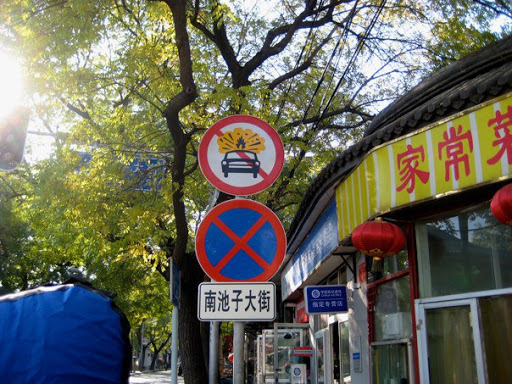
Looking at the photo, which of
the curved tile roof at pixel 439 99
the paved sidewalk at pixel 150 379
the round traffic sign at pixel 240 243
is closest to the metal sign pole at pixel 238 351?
the round traffic sign at pixel 240 243

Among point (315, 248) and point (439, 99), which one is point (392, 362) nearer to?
point (315, 248)

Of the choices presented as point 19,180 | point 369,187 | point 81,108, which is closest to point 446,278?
point 369,187

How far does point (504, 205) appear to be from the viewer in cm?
430

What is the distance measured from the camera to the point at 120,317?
3.36 metres

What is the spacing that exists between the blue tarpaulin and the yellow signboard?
311 cm

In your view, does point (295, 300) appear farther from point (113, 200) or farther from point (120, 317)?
point (120, 317)

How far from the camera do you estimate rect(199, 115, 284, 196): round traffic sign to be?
14.3 ft

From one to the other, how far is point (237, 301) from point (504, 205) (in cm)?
216

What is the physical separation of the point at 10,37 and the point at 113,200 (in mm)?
3132

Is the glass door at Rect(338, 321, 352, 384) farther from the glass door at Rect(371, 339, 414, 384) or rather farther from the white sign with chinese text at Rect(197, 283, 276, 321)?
the white sign with chinese text at Rect(197, 283, 276, 321)

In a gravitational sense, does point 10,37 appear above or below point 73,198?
above

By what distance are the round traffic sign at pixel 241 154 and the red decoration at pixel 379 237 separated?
1.81 metres

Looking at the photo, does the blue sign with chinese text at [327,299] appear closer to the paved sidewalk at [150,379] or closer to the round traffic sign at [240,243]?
the round traffic sign at [240,243]

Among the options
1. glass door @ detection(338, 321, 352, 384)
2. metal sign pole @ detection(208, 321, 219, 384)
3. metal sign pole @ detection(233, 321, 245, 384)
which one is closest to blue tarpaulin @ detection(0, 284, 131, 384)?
metal sign pole @ detection(233, 321, 245, 384)
